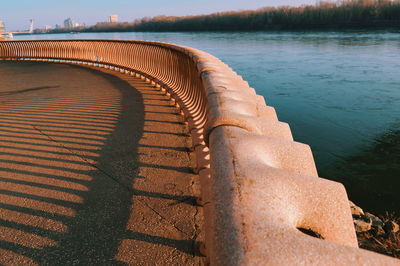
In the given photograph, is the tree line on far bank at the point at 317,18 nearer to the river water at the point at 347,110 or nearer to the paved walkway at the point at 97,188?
the river water at the point at 347,110

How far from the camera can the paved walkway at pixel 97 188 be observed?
87.7 inches

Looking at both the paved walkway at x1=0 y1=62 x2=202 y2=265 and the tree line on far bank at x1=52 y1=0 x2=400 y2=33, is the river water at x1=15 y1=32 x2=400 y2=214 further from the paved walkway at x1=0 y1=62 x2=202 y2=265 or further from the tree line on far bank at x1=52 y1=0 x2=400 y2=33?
the tree line on far bank at x1=52 y1=0 x2=400 y2=33

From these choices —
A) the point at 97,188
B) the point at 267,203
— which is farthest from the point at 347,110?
the point at 267,203

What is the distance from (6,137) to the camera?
4.49 meters

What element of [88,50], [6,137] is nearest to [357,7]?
[88,50]

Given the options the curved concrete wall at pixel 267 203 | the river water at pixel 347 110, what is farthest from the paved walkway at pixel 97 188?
the river water at pixel 347 110

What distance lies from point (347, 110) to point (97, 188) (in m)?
11.7

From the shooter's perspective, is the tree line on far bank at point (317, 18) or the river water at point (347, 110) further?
the tree line on far bank at point (317, 18)

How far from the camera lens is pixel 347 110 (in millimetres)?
12375

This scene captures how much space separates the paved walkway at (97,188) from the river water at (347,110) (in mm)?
4709

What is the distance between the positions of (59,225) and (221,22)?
282 feet

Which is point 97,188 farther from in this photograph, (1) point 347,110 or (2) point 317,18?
(2) point 317,18

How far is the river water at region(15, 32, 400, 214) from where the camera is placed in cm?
745

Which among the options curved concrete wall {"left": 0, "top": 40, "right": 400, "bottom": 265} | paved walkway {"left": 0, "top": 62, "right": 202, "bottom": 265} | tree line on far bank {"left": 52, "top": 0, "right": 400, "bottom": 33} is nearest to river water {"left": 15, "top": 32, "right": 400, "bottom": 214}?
paved walkway {"left": 0, "top": 62, "right": 202, "bottom": 265}
